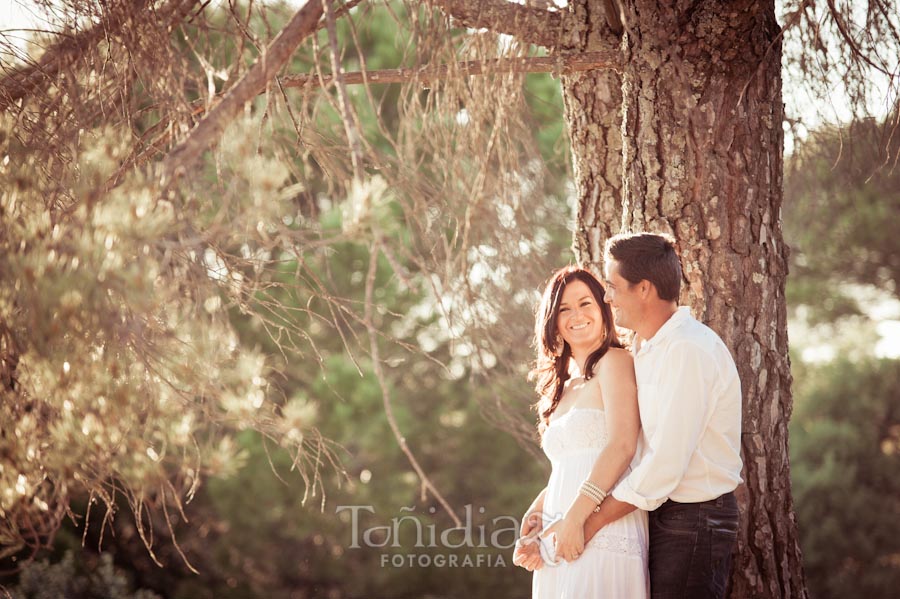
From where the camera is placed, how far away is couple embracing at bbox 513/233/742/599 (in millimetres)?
1933

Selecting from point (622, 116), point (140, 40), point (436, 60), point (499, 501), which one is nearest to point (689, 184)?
point (622, 116)

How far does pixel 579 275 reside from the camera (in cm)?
236

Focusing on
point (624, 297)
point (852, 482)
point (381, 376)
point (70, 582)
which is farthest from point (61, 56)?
point (852, 482)

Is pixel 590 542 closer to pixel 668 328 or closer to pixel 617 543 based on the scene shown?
pixel 617 543

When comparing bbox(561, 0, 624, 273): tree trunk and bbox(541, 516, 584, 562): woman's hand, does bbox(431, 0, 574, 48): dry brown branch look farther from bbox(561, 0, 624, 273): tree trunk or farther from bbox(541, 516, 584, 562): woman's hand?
bbox(541, 516, 584, 562): woman's hand

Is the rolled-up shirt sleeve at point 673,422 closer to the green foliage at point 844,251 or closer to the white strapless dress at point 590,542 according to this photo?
the white strapless dress at point 590,542

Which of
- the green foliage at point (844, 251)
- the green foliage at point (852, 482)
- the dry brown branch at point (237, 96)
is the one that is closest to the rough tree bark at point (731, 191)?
the dry brown branch at point (237, 96)

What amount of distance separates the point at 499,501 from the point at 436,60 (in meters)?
6.12

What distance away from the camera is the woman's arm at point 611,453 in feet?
6.65

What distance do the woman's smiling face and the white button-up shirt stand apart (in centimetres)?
26

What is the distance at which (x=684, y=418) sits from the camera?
190 cm

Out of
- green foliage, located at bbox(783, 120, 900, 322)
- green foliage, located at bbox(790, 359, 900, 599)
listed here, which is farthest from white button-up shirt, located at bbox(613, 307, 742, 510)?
green foliage, located at bbox(790, 359, 900, 599)

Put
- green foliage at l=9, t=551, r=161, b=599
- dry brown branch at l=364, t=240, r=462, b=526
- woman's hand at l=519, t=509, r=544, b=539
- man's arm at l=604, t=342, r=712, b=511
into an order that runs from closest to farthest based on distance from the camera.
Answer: dry brown branch at l=364, t=240, r=462, b=526 < man's arm at l=604, t=342, r=712, b=511 < woman's hand at l=519, t=509, r=544, b=539 < green foliage at l=9, t=551, r=161, b=599

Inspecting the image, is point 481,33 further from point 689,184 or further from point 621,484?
point 621,484
